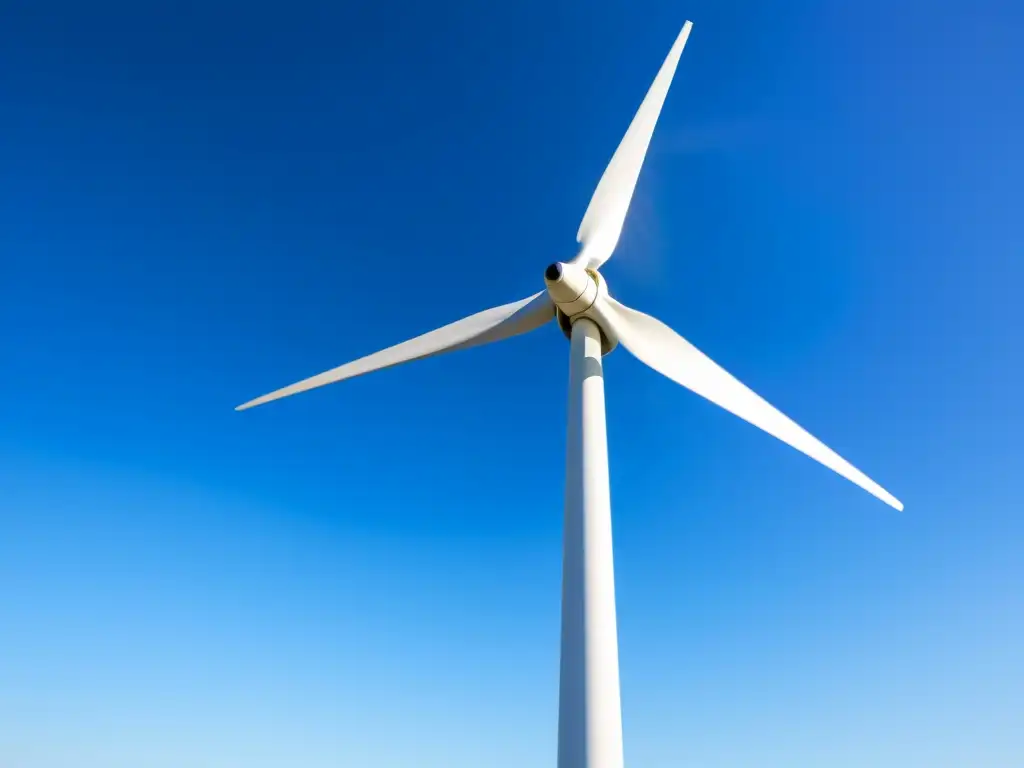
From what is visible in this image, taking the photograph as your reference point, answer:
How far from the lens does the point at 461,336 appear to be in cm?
A: 2008

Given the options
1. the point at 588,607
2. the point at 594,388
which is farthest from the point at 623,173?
the point at 588,607

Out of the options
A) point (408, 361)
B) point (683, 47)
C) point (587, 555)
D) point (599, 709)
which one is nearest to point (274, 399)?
point (408, 361)

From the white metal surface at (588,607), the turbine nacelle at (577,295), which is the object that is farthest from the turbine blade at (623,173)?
the white metal surface at (588,607)

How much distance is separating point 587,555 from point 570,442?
3.05m

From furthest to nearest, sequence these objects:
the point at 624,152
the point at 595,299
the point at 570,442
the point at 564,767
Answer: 1. the point at 624,152
2. the point at 595,299
3. the point at 570,442
4. the point at 564,767

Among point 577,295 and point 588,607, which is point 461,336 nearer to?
point 577,295

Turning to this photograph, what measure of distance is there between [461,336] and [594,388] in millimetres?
5692

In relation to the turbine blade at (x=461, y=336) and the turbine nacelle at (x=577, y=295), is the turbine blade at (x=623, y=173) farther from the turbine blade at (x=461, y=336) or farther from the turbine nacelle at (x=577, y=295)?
the turbine blade at (x=461, y=336)

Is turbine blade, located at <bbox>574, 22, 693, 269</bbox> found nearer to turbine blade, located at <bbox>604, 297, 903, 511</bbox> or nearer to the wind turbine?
the wind turbine

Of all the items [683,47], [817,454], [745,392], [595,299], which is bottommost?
[817,454]

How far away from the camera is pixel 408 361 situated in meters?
20.7

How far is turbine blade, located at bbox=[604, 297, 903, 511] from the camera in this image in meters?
17.7

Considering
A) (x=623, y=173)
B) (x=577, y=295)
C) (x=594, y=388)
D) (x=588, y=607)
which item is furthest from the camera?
(x=623, y=173)

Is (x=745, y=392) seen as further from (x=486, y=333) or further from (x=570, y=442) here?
(x=486, y=333)
